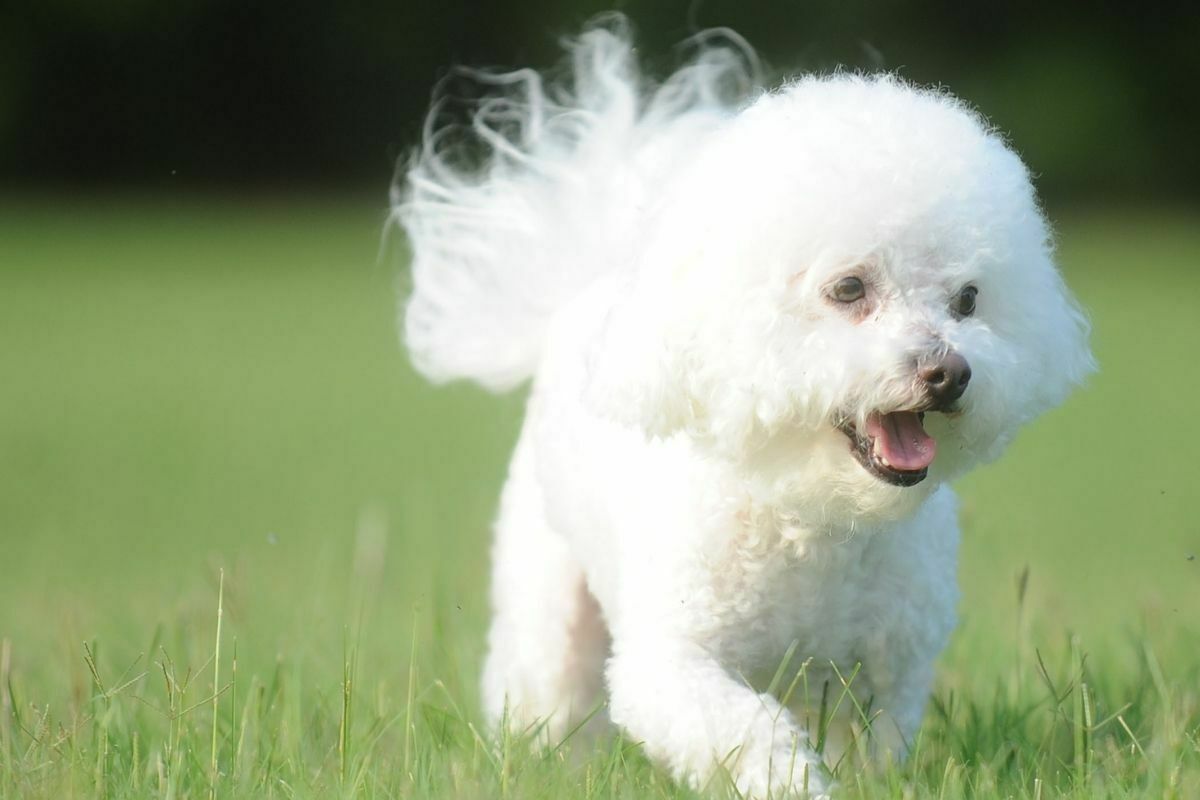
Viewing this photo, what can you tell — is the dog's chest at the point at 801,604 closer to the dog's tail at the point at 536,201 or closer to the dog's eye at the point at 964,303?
the dog's eye at the point at 964,303

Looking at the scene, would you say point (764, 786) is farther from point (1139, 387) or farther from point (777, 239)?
point (1139, 387)

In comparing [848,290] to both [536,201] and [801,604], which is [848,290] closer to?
[801,604]

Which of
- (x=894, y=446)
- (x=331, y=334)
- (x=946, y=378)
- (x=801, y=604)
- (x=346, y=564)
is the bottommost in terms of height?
(x=331, y=334)

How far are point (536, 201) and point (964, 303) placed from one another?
5.87 ft

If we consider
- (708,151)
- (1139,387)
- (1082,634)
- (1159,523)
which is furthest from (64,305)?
(708,151)

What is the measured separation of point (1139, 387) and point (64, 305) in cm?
1037

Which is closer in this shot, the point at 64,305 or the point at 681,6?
the point at 64,305

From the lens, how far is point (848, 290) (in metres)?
2.92

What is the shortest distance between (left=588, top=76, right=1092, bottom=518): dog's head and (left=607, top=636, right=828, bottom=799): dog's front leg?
361 millimetres

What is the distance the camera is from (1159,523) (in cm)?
800

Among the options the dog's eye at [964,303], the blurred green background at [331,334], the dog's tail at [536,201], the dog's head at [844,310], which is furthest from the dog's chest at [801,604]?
the dog's tail at [536,201]

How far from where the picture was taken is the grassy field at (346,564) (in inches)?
116

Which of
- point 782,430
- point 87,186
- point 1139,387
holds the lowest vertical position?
point 87,186

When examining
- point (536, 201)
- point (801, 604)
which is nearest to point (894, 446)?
point (801, 604)
